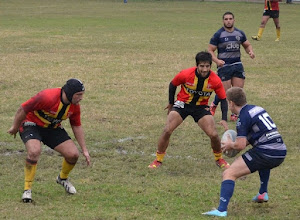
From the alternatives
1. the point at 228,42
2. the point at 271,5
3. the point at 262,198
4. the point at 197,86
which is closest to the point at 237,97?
the point at 262,198

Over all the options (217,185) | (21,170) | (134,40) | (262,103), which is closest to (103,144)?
(21,170)

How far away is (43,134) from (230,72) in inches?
211

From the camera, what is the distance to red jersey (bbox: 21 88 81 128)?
8.23m

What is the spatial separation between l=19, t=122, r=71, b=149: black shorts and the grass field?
650mm

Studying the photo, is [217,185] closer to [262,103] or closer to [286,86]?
[262,103]

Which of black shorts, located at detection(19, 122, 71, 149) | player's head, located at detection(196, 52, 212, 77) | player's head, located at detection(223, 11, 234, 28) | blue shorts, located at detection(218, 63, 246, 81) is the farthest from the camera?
blue shorts, located at detection(218, 63, 246, 81)

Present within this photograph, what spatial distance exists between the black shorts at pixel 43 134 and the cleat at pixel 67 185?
0.44m

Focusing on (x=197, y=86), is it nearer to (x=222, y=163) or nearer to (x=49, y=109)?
(x=222, y=163)

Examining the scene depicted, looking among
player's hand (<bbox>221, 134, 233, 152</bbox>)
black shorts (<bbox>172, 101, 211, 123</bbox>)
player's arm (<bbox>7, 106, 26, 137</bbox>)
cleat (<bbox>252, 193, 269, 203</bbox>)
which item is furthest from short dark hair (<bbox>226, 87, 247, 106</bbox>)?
player's arm (<bbox>7, 106, 26, 137</bbox>)

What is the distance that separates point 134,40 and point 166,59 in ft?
16.6

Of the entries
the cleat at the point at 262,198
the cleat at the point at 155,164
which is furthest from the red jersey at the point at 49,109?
the cleat at the point at 262,198

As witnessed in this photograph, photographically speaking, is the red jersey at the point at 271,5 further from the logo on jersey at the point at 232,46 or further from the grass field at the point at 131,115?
the logo on jersey at the point at 232,46

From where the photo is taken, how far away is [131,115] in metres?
13.4

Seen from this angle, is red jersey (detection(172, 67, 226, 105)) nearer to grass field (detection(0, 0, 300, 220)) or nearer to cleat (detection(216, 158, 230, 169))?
cleat (detection(216, 158, 230, 169))
